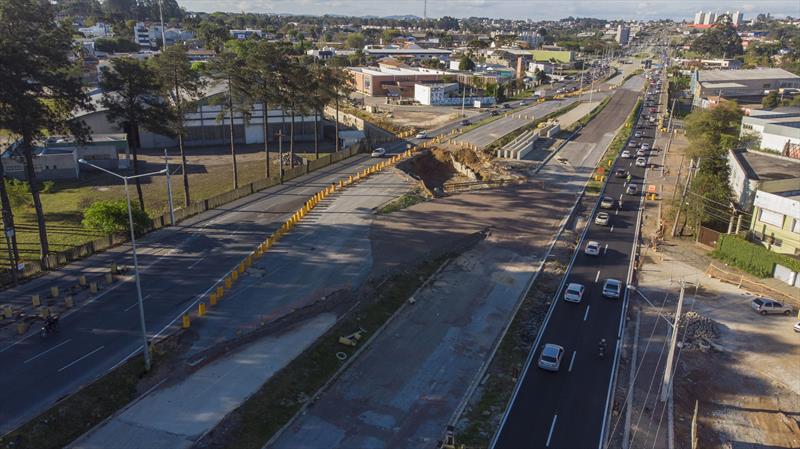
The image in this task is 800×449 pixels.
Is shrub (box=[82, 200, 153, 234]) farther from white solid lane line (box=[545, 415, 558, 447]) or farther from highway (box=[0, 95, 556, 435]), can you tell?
white solid lane line (box=[545, 415, 558, 447])

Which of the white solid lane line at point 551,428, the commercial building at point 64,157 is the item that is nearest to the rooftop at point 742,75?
the commercial building at point 64,157

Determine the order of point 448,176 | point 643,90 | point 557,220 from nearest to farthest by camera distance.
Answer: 1. point 557,220
2. point 448,176
3. point 643,90

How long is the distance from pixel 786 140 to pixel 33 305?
9845cm

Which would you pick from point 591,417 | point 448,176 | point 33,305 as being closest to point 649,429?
point 591,417

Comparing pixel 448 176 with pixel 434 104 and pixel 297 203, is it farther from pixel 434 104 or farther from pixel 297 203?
pixel 434 104

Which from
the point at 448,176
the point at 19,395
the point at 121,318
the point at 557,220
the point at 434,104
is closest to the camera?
the point at 19,395

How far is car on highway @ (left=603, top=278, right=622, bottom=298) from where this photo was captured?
41.3 metres

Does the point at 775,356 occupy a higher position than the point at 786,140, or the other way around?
the point at 786,140

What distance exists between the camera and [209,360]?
3152cm

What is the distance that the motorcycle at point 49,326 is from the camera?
32719 mm

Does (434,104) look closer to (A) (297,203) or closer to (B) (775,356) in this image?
(A) (297,203)

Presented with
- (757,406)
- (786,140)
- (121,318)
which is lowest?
(757,406)

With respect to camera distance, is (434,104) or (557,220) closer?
(557,220)

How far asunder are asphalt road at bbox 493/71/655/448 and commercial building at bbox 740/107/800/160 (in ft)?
168
